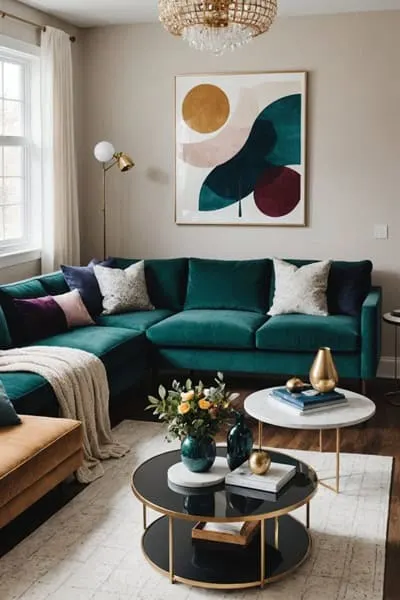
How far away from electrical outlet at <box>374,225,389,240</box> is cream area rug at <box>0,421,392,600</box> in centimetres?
224

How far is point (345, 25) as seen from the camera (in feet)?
19.2

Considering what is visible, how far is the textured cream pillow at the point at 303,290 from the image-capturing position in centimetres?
551

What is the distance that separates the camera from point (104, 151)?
609 cm

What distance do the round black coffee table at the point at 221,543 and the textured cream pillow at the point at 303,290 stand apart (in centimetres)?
229

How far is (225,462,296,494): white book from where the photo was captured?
302 cm

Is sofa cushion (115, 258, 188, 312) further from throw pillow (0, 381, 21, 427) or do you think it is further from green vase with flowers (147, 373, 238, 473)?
green vase with flowers (147, 373, 238, 473)

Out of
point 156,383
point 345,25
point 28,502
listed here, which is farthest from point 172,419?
point 345,25

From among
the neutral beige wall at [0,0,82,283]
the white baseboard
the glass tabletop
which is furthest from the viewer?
the white baseboard

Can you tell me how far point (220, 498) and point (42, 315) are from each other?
2316 millimetres

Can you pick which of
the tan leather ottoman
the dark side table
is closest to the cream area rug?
Result: the tan leather ottoman

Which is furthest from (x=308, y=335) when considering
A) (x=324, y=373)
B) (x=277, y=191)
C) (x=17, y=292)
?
(x=17, y=292)

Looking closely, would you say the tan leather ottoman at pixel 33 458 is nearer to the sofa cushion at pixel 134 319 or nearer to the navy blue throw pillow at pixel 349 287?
the sofa cushion at pixel 134 319

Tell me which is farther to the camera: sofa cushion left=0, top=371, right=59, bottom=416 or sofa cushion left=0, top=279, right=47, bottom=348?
sofa cushion left=0, top=279, right=47, bottom=348

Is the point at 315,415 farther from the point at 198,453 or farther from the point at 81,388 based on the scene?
the point at 81,388
